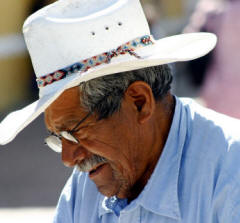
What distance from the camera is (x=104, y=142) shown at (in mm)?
2725

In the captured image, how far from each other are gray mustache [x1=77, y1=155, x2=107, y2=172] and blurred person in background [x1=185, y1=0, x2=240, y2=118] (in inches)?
105

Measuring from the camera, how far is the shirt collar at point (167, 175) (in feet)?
8.78

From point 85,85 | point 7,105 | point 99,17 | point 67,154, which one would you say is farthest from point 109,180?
point 7,105

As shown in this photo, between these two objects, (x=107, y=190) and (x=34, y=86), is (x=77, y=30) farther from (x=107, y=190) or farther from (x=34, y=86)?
(x=34, y=86)

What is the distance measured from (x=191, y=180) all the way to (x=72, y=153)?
0.44m

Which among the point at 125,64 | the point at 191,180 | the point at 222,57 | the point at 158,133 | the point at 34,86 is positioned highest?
the point at 125,64

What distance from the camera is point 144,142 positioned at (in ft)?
9.04

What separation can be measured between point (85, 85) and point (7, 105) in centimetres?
873

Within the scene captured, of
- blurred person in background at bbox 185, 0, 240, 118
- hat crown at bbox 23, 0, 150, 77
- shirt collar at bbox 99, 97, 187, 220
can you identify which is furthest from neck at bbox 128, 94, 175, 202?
blurred person in background at bbox 185, 0, 240, 118

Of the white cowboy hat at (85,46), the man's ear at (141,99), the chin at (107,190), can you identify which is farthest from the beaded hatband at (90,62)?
the chin at (107,190)

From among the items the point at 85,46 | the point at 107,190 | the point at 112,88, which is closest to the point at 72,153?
the point at 107,190

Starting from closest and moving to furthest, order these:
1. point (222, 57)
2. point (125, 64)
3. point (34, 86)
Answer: point (125, 64) → point (222, 57) → point (34, 86)

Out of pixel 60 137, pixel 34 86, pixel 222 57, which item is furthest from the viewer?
pixel 34 86

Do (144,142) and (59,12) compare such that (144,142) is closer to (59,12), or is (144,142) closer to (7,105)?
(59,12)
